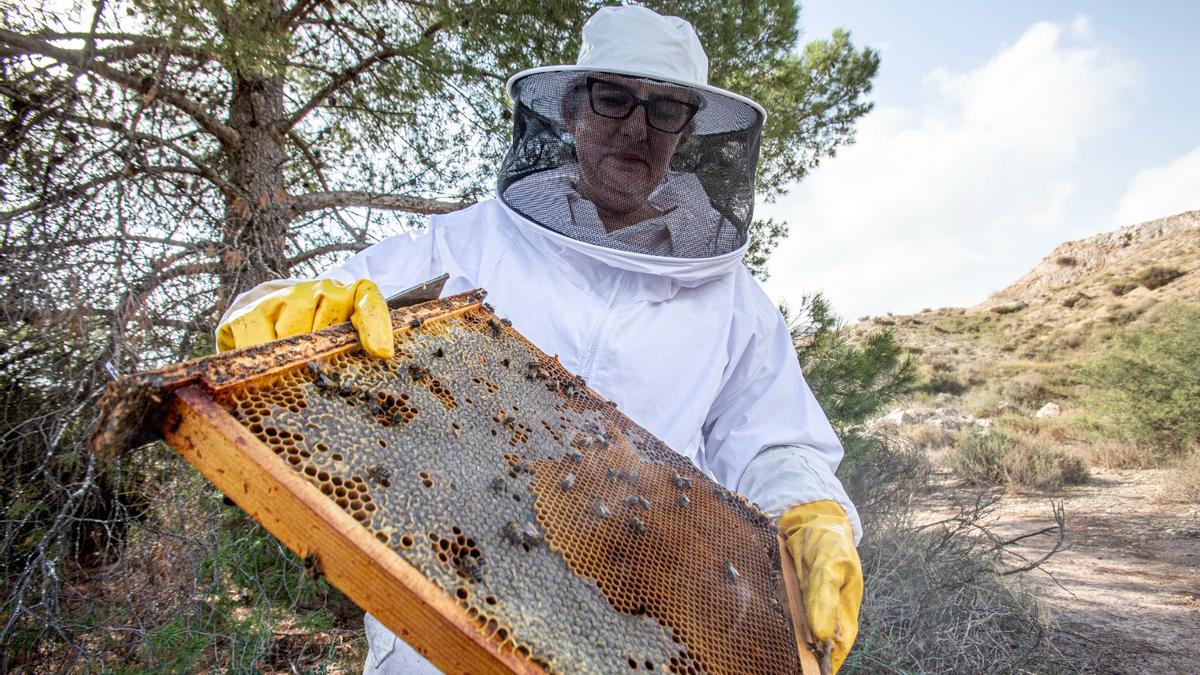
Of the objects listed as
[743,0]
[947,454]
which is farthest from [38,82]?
[947,454]

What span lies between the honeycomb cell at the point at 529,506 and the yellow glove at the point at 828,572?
13 cm

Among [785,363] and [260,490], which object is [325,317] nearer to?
[260,490]

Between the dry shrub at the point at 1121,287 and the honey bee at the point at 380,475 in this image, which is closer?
the honey bee at the point at 380,475

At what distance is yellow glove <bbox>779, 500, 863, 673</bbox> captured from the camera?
1.44m

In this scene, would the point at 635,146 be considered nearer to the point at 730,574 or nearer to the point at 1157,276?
the point at 730,574

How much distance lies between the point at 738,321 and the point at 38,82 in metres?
4.15

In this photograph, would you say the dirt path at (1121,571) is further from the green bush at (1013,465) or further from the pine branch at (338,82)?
the pine branch at (338,82)

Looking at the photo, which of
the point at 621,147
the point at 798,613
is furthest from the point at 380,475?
the point at 621,147

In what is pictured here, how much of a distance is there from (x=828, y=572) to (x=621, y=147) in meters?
1.66

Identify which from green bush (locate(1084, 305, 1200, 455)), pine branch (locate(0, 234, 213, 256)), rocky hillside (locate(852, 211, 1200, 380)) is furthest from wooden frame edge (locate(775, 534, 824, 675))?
rocky hillside (locate(852, 211, 1200, 380))

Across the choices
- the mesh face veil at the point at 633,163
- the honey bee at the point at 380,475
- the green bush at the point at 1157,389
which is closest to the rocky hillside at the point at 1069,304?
the green bush at the point at 1157,389

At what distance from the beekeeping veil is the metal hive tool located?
89 centimetres

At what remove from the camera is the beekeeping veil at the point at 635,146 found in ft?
7.18

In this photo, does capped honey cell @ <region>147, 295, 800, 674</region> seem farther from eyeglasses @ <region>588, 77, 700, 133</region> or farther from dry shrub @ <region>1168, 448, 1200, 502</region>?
dry shrub @ <region>1168, 448, 1200, 502</region>
